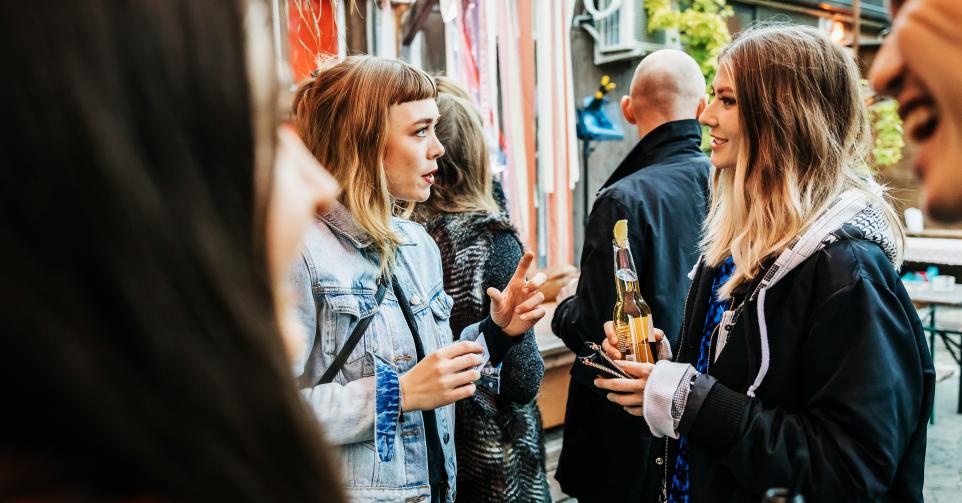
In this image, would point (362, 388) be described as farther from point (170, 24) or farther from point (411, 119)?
point (170, 24)

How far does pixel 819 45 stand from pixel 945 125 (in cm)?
116

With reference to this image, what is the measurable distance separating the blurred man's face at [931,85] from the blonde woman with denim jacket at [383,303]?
1.08 m

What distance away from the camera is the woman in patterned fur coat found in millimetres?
2170

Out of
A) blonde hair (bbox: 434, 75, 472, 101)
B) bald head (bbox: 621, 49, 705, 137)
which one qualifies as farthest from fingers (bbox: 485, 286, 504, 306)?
bald head (bbox: 621, 49, 705, 137)

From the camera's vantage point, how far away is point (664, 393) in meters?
1.59

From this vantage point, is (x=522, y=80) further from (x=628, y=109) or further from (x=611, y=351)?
(x=611, y=351)

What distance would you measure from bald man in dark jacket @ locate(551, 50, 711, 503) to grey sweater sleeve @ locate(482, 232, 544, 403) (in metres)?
0.28

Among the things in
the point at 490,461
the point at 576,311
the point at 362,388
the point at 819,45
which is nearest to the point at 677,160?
the point at 576,311

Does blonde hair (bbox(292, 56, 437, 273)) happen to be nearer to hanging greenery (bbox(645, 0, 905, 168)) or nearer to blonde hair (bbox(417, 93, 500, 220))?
blonde hair (bbox(417, 93, 500, 220))

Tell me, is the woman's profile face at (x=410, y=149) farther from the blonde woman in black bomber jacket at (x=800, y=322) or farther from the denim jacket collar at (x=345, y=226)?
the blonde woman in black bomber jacket at (x=800, y=322)

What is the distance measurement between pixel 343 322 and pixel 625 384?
0.64 m

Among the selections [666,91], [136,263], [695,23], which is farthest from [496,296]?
[695,23]

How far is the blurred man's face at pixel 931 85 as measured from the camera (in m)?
0.58

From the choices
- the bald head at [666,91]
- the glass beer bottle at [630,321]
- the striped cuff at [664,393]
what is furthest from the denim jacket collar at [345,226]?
the bald head at [666,91]
